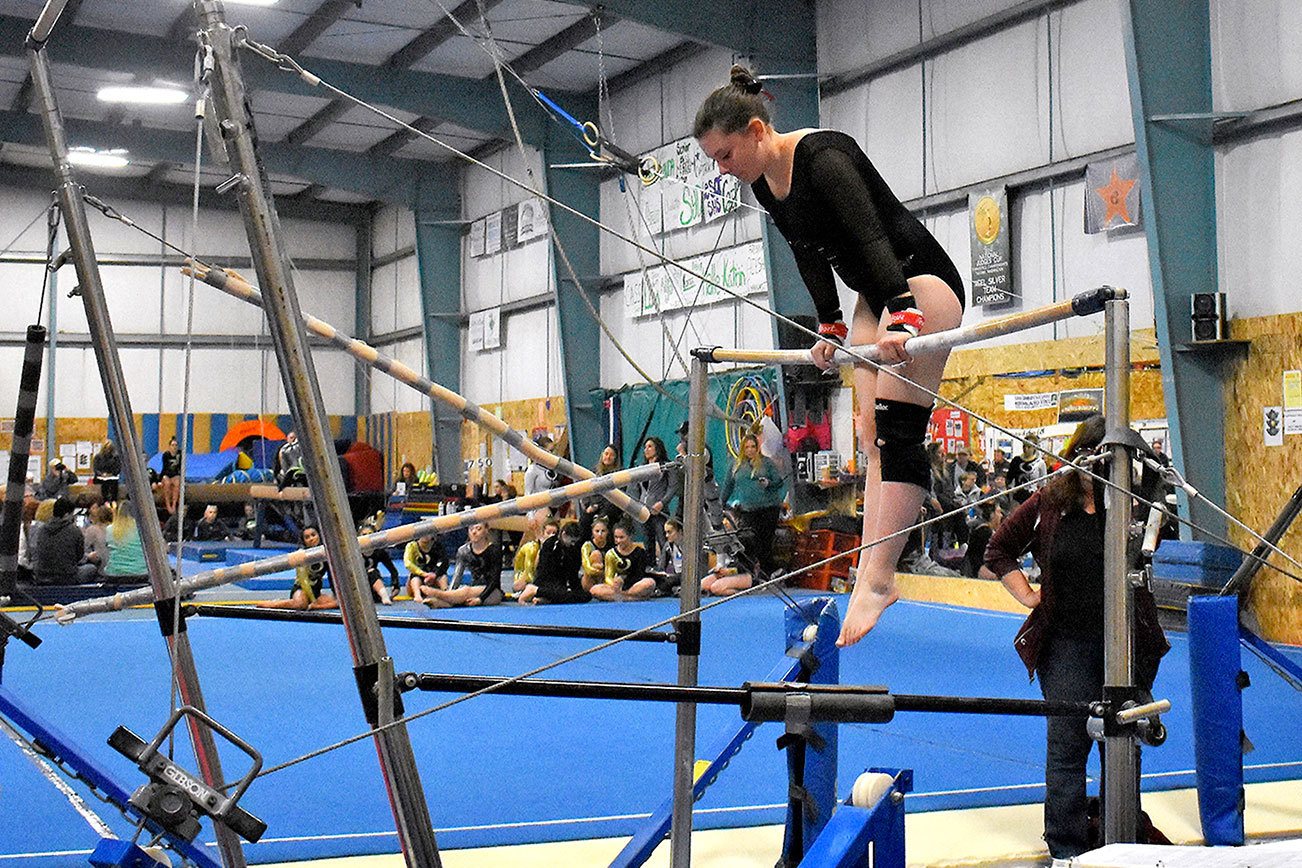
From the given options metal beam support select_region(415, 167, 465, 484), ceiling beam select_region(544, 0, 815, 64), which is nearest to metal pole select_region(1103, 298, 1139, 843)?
ceiling beam select_region(544, 0, 815, 64)

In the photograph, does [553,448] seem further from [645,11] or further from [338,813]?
[338,813]

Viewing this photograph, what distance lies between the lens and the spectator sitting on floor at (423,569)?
34.0 feet

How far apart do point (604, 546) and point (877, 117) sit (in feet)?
14.9

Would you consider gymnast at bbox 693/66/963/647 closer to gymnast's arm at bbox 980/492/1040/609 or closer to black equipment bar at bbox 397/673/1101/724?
black equipment bar at bbox 397/673/1101/724

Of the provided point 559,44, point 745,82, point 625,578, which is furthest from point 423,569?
point 745,82

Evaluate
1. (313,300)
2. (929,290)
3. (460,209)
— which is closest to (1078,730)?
(929,290)

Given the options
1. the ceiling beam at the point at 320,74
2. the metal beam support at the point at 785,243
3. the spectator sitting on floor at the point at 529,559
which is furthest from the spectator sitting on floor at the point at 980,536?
the ceiling beam at the point at 320,74

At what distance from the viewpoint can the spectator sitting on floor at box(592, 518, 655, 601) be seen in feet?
33.7

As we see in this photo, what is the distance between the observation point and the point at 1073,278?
378 inches

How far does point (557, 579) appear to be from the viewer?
10.4m

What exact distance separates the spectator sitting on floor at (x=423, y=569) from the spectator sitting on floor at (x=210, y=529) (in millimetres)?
7649

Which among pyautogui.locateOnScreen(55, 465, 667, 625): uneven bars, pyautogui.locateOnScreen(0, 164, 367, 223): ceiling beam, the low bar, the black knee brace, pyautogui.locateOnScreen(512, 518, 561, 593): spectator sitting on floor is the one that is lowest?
pyautogui.locateOnScreen(512, 518, 561, 593): spectator sitting on floor

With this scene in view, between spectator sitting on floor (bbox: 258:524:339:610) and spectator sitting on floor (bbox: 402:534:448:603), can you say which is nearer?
spectator sitting on floor (bbox: 258:524:339:610)

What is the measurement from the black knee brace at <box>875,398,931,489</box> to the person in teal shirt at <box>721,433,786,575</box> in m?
6.46
